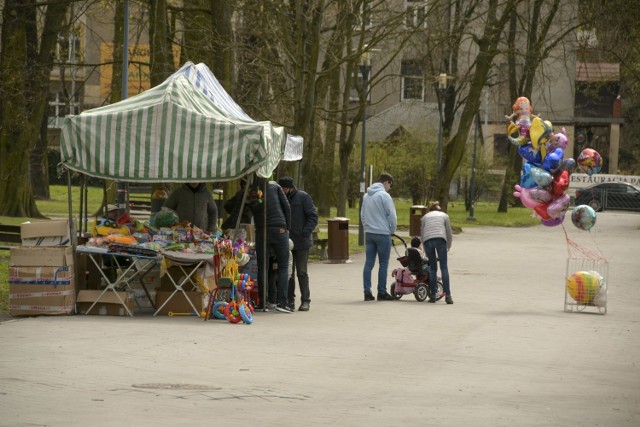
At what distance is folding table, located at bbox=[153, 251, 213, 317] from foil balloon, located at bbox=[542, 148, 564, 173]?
5.86 metres

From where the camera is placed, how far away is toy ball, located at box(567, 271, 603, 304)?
1891cm

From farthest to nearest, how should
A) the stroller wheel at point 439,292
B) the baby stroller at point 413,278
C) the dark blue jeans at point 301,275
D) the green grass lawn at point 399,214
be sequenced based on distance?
the green grass lawn at point 399,214 < the stroller wheel at point 439,292 < the baby stroller at point 413,278 < the dark blue jeans at point 301,275

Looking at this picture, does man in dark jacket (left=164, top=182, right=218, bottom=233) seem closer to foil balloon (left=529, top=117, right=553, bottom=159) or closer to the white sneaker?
the white sneaker

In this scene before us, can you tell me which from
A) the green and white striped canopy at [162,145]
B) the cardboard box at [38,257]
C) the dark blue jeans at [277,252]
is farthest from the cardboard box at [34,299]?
the dark blue jeans at [277,252]

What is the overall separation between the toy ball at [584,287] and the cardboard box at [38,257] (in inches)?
290

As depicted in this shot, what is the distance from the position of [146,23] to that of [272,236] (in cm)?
1238

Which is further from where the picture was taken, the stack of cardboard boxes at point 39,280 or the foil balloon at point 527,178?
the foil balloon at point 527,178

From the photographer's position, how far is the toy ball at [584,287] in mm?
18906

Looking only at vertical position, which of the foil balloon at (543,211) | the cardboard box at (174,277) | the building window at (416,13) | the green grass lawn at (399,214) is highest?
the building window at (416,13)

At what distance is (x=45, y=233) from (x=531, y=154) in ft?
24.5

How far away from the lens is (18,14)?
3309cm

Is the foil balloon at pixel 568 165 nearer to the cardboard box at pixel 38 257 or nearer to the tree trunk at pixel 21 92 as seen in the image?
the cardboard box at pixel 38 257

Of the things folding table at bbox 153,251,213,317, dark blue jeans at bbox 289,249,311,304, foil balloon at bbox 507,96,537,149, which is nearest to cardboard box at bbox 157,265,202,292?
folding table at bbox 153,251,213,317

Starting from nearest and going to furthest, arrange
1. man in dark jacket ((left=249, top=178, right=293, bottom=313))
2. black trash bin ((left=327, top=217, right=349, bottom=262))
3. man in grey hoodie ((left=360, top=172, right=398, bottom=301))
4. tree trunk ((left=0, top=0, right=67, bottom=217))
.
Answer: man in dark jacket ((left=249, top=178, right=293, bottom=313)) < man in grey hoodie ((left=360, top=172, right=398, bottom=301)) < black trash bin ((left=327, top=217, right=349, bottom=262)) < tree trunk ((left=0, top=0, right=67, bottom=217))
